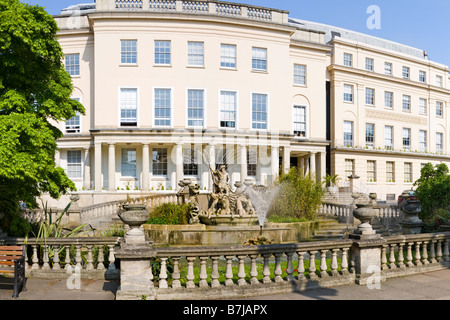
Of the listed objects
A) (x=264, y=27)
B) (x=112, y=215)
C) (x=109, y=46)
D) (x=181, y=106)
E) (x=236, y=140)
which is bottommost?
(x=112, y=215)

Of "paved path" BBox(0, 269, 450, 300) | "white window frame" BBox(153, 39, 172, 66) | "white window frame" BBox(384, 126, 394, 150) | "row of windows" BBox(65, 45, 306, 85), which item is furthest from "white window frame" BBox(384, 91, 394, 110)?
"paved path" BBox(0, 269, 450, 300)

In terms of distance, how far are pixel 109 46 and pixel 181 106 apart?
23.3 feet

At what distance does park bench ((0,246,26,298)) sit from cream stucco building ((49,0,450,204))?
56.4 feet

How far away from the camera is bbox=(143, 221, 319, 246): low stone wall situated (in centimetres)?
1290

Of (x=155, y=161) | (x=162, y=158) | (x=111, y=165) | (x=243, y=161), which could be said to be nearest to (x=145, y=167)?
(x=155, y=161)

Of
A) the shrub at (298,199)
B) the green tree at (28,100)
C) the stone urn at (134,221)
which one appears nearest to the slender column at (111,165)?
the shrub at (298,199)

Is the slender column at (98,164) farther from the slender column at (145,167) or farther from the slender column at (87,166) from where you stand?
the slender column at (145,167)

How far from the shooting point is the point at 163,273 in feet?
21.1

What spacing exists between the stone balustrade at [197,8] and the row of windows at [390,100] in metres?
11.2

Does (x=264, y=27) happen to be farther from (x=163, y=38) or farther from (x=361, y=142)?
(x=361, y=142)

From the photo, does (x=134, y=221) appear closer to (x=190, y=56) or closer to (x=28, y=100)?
(x=28, y=100)

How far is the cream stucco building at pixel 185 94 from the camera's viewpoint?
27.2 metres
